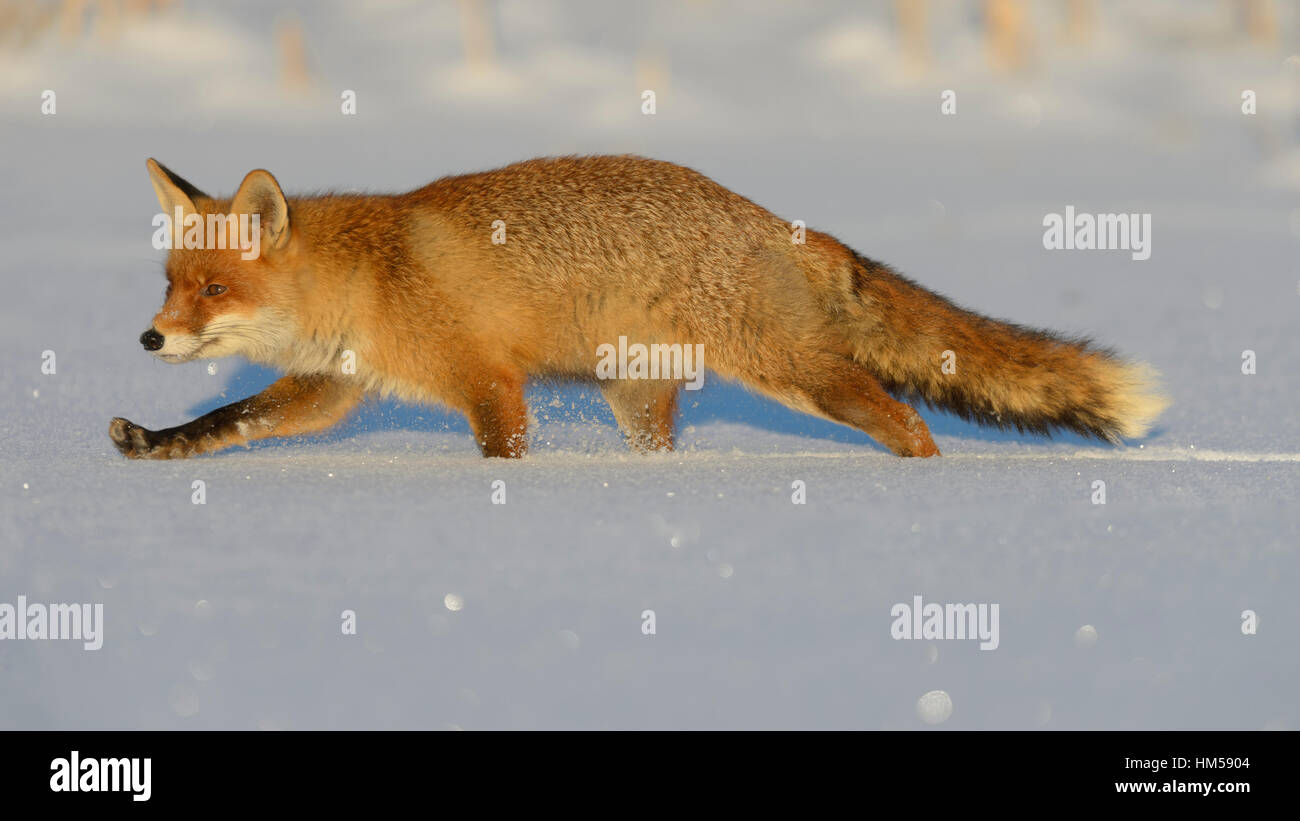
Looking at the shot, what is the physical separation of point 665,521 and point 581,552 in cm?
47

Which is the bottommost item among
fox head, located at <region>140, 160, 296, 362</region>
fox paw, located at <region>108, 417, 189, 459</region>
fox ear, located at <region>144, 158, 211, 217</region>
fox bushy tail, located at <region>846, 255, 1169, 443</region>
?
fox paw, located at <region>108, 417, 189, 459</region>

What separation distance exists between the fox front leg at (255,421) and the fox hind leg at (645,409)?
4.22 ft

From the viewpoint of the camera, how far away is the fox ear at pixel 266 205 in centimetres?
534

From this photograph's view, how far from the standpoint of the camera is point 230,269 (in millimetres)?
5430

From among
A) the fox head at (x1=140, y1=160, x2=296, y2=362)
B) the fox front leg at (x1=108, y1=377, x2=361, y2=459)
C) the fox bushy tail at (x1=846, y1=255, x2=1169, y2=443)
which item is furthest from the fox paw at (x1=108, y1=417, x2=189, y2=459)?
the fox bushy tail at (x1=846, y1=255, x2=1169, y2=443)

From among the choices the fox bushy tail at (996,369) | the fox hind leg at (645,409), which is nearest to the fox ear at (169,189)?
the fox hind leg at (645,409)

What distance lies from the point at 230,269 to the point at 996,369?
353cm

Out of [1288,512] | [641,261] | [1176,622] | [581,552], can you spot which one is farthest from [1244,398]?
[581,552]

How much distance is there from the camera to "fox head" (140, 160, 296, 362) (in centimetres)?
537

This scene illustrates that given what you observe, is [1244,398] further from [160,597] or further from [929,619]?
[160,597]

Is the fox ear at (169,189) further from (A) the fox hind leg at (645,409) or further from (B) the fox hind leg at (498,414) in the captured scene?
(A) the fox hind leg at (645,409)

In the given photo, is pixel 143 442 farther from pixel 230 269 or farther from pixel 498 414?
pixel 498 414

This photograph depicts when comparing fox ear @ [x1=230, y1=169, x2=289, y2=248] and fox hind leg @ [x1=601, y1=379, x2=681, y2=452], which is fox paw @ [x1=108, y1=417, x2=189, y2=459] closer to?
fox ear @ [x1=230, y1=169, x2=289, y2=248]

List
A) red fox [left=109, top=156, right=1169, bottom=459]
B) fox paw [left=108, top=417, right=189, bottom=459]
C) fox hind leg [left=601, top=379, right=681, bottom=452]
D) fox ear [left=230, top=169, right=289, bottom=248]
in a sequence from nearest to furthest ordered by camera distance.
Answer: fox ear [left=230, top=169, right=289, bottom=248] → red fox [left=109, top=156, right=1169, bottom=459] → fox paw [left=108, top=417, right=189, bottom=459] → fox hind leg [left=601, top=379, right=681, bottom=452]
